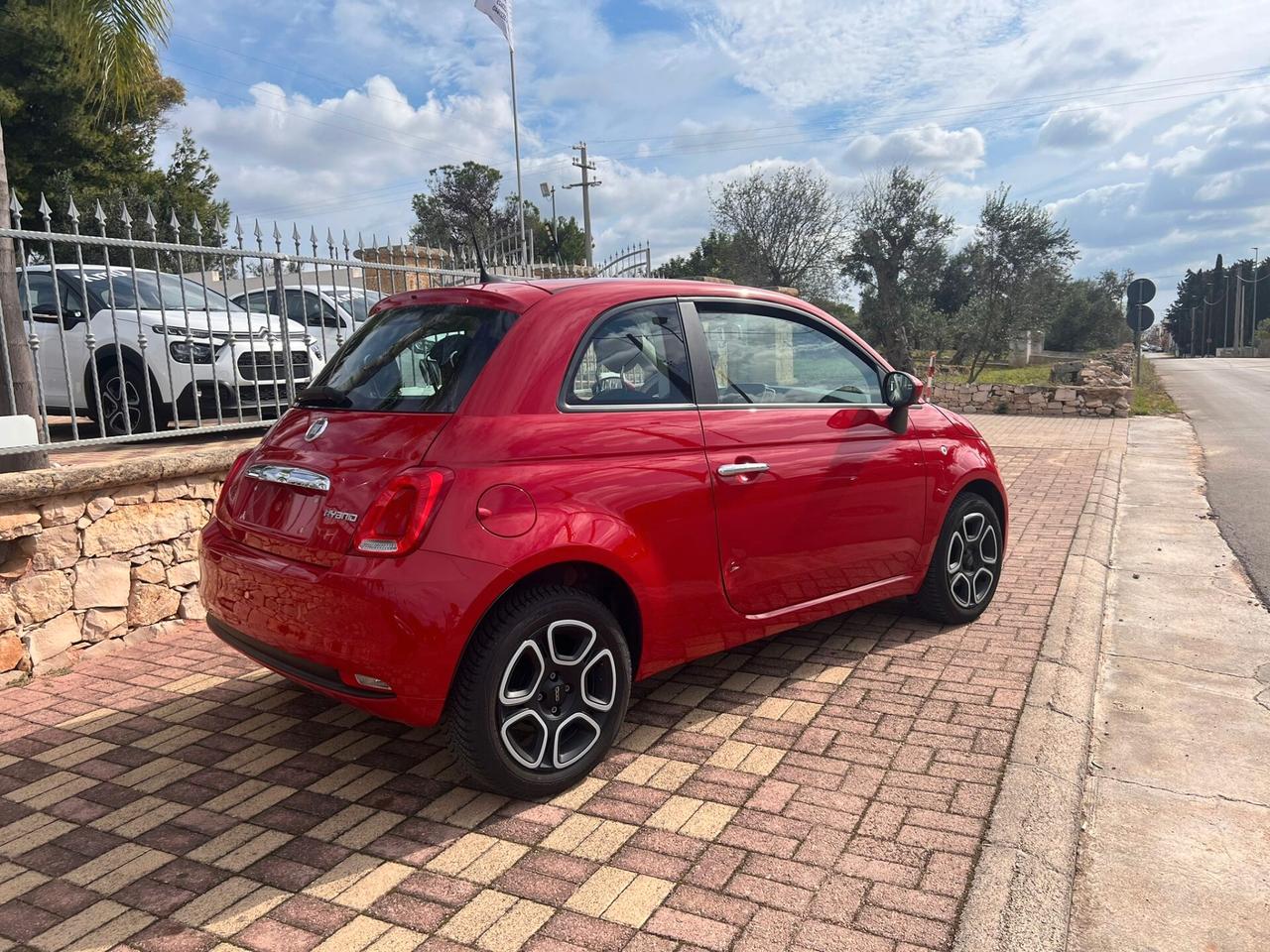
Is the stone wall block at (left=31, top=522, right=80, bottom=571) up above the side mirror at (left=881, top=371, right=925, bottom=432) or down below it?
below

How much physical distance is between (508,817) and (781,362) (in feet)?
7.24

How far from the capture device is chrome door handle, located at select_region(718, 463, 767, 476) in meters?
3.55

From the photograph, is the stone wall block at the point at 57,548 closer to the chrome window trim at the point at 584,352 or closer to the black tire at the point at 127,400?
the black tire at the point at 127,400

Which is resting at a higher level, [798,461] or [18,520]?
[798,461]

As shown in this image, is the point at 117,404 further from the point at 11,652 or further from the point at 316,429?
the point at 316,429

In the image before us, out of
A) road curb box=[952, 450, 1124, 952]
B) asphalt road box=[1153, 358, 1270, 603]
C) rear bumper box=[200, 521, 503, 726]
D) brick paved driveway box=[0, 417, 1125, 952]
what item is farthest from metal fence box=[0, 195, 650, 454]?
asphalt road box=[1153, 358, 1270, 603]

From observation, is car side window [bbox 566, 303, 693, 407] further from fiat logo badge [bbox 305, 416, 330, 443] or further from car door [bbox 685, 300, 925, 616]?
fiat logo badge [bbox 305, 416, 330, 443]

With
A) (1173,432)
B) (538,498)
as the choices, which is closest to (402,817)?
(538,498)

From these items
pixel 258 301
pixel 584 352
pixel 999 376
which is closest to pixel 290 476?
pixel 584 352

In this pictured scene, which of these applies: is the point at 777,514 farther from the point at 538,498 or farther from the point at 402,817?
the point at 402,817

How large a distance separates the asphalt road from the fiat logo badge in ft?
18.4

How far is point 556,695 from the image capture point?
10.2 ft

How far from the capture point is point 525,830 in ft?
9.68

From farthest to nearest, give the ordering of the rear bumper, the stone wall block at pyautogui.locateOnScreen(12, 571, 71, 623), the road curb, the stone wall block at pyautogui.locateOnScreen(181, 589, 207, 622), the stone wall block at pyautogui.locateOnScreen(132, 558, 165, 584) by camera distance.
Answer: the stone wall block at pyautogui.locateOnScreen(181, 589, 207, 622) < the stone wall block at pyautogui.locateOnScreen(132, 558, 165, 584) < the stone wall block at pyautogui.locateOnScreen(12, 571, 71, 623) < the rear bumper < the road curb
